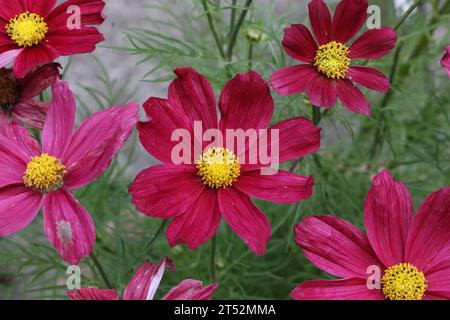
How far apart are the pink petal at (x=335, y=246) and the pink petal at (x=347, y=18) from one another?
0.25m

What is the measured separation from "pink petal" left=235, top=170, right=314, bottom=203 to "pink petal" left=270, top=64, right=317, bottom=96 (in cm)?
10

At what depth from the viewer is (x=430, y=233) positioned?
27.9 inches

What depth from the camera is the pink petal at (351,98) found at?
2.39ft

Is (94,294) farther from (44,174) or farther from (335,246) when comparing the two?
(335,246)

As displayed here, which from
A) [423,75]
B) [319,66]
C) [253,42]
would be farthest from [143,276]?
[423,75]

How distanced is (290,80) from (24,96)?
1.05ft

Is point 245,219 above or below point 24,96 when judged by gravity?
below

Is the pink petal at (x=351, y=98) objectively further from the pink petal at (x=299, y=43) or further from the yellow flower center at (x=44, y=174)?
the yellow flower center at (x=44, y=174)

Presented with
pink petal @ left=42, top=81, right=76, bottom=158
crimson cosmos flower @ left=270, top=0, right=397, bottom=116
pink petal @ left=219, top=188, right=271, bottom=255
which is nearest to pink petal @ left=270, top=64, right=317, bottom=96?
crimson cosmos flower @ left=270, top=0, right=397, bottom=116

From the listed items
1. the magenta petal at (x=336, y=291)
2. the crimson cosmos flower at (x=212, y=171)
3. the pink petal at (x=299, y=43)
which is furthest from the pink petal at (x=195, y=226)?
the pink petal at (x=299, y=43)

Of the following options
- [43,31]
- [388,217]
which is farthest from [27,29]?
[388,217]

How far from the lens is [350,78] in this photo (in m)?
0.77

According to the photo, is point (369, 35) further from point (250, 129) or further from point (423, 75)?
point (423, 75)
